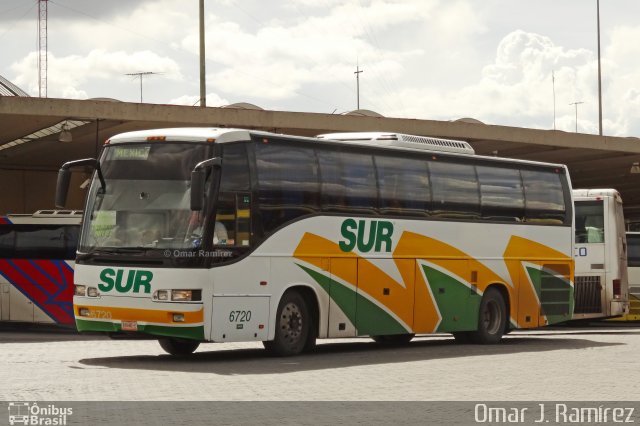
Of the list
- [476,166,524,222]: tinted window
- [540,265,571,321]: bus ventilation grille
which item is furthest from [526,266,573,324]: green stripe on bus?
[476,166,524,222]: tinted window

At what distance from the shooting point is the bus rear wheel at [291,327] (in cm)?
1827

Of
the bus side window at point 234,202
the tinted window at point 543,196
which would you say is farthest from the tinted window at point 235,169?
the tinted window at point 543,196

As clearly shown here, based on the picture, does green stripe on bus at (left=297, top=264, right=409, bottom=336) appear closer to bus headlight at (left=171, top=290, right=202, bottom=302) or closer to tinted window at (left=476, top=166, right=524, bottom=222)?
bus headlight at (left=171, top=290, right=202, bottom=302)

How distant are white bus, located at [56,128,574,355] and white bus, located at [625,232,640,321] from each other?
31.5 feet

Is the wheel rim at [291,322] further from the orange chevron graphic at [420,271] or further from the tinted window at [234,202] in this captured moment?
the tinted window at [234,202]

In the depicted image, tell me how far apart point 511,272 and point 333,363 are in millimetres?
7025

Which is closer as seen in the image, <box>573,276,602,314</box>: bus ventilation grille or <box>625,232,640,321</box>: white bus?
<box>573,276,602,314</box>: bus ventilation grille

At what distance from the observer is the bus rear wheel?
18.3 meters

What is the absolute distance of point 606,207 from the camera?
30297 mm
